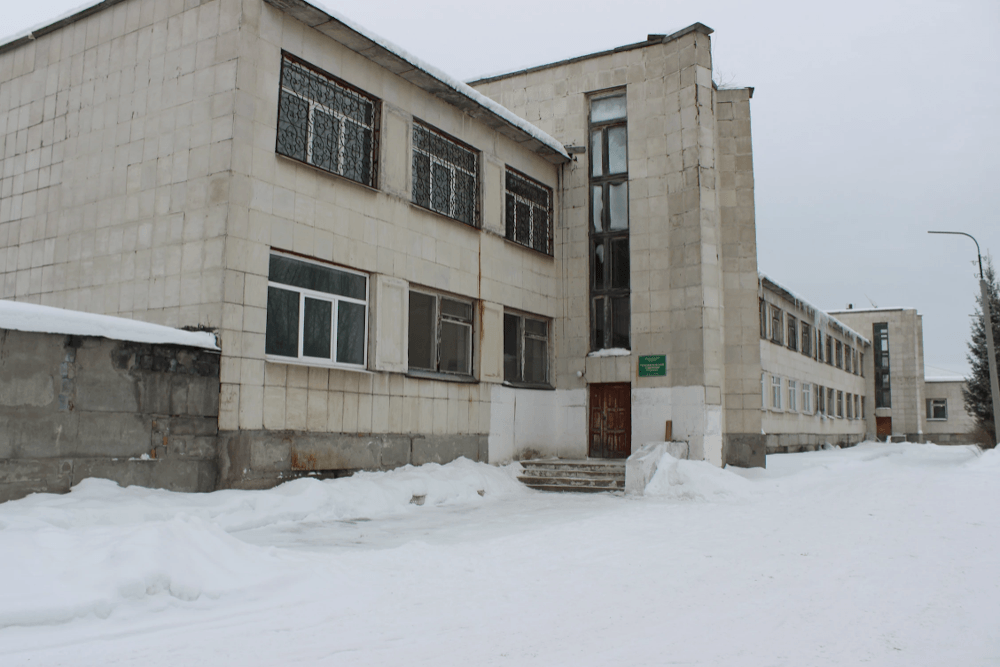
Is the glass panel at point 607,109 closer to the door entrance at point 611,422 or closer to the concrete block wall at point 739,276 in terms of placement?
the concrete block wall at point 739,276

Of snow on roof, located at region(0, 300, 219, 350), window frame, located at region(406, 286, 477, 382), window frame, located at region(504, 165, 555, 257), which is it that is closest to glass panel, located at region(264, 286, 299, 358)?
snow on roof, located at region(0, 300, 219, 350)

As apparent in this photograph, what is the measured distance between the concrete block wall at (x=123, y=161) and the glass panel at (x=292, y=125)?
1054 mm

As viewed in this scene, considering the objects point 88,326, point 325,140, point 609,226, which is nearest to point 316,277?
point 325,140

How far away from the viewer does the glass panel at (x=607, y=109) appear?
19.9 m

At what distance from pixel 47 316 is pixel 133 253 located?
3.34 metres

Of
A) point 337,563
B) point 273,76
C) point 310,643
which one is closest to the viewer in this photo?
point 310,643

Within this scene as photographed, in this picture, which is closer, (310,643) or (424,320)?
(310,643)

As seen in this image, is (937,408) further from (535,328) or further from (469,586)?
(469,586)

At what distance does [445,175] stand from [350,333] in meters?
4.39

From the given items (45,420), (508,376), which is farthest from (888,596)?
(508,376)

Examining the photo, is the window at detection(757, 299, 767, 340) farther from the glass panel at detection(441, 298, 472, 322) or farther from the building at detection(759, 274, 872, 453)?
the glass panel at detection(441, 298, 472, 322)

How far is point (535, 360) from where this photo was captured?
19.3 m

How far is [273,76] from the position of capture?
12.3m

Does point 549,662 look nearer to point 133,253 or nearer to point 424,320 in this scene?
point 133,253
